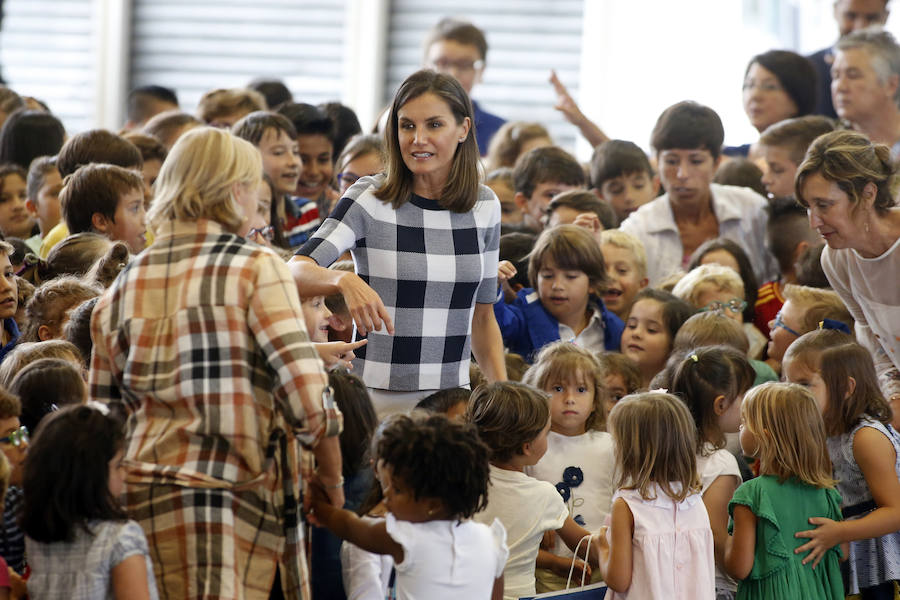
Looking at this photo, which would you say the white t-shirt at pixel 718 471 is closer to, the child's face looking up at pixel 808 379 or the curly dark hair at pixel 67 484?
the child's face looking up at pixel 808 379

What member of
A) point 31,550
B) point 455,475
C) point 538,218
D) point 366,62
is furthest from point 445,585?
point 366,62

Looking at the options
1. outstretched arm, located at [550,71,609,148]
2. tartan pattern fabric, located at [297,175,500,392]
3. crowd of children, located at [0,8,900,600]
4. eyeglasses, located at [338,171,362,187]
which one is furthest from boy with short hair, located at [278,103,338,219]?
tartan pattern fabric, located at [297,175,500,392]

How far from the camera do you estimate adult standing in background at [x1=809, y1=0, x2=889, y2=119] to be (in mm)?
7125

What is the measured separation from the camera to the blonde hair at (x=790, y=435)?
3377 mm

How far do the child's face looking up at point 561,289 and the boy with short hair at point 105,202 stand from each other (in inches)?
61.8

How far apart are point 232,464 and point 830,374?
6.80 ft

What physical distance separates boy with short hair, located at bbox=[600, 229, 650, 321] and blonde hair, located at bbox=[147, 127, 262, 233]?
8.76 feet

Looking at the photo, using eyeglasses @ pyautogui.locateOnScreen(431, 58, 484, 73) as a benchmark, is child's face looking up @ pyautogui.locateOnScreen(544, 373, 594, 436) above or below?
below

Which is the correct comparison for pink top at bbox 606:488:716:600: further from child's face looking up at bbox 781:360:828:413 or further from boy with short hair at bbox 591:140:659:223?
boy with short hair at bbox 591:140:659:223

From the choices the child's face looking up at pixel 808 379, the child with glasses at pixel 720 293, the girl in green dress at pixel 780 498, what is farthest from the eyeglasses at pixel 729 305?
the girl in green dress at pixel 780 498

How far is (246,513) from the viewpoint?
2602 mm

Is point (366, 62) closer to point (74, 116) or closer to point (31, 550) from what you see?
point (74, 116)

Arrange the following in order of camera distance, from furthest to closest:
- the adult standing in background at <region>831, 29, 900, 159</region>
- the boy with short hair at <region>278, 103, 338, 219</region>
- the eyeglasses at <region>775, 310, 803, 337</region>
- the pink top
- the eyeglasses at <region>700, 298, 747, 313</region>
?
1. the boy with short hair at <region>278, 103, 338, 219</region>
2. the adult standing in background at <region>831, 29, 900, 159</region>
3. the eyeglasses at <region>700, 298, 747, 313</region>
4. the eyeglasses at <region>775, 310, 803, 337</region>
5. the pink top

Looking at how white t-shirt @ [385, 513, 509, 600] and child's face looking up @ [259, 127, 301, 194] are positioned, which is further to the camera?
child's face looking up @ [259, 127, 301, 194]
